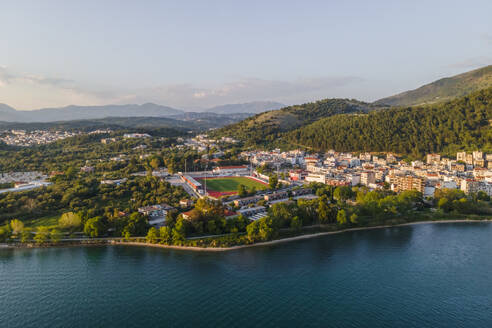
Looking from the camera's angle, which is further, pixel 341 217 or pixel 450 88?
pixel 450 88

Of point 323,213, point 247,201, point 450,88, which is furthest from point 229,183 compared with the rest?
point 450,88

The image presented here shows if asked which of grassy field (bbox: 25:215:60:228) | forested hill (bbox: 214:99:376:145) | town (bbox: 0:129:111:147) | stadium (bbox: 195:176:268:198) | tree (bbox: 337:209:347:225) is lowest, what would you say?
grassy field (bbox: 25:215:60:228)

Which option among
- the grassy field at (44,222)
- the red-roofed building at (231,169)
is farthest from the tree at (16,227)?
the red-roofed building at (231,169)

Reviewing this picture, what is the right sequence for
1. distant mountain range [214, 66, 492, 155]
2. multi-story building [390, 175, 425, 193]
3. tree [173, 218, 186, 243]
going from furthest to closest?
distant mountain range [214, 66, 492, 155] < multi-story building [390, 175, 425, 193] < tree [173, 218, 186, 243]

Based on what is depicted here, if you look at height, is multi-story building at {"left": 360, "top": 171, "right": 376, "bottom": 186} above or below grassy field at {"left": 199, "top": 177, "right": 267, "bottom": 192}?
above

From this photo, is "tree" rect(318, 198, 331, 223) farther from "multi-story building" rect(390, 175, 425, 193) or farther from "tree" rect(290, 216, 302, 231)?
"multi-story building" rect(390, 175, 425, 193)

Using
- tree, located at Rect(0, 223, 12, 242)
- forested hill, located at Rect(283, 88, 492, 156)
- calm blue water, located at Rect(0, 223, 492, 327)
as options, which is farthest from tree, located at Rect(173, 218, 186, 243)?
forested hill, located at Rect(283, 88, 492, 156)

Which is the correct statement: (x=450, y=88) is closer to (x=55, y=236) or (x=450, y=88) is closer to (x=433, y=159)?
(x=433, y=159)
